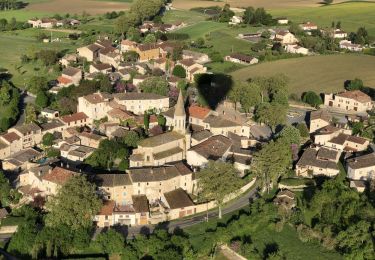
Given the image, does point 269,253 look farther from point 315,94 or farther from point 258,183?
point 315,94

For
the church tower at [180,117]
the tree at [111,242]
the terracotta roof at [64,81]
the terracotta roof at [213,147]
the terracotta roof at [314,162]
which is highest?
the church tower at [180,117]

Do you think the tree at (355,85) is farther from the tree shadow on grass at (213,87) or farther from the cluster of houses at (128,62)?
the cluster of houses at (128,62)

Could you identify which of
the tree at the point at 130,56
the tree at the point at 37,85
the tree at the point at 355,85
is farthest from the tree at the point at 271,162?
the tree at the point at 130,56

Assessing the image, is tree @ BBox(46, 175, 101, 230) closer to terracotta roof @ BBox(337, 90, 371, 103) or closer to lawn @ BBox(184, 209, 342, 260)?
lawn @ BBox(184, 209, 342, 260)

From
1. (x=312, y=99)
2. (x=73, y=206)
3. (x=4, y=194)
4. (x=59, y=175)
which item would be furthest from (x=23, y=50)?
(x=73, y=206)

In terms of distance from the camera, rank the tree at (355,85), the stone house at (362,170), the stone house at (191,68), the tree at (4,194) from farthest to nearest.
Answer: the stone house at (191,68), the tree at (355,85), the stone house at (362,170), the tree at (4,194)

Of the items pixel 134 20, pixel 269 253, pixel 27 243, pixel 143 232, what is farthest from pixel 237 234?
pixel 134 20
